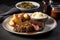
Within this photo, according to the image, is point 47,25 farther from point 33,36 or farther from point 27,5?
point 27,5

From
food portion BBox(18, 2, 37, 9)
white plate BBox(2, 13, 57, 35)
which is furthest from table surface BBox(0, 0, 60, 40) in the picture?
food portion BBox(18, 2, 37, 9)

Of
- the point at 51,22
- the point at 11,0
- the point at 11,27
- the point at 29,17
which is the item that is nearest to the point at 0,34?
the point at 11,27

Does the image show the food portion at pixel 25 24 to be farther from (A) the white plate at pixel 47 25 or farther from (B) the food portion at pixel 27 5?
(B) the food portion at pixel 27 5

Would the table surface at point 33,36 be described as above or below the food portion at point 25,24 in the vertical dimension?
below

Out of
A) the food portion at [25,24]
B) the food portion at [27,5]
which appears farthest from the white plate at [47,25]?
the food portion at [27,5]

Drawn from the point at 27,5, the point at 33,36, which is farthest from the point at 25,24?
the point at 27,5

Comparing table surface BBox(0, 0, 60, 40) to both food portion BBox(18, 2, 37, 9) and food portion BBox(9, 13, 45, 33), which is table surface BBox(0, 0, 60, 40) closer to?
food portion BBox(9, 13, 45, 33)

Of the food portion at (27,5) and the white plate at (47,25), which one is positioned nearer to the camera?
the white plate at (47,25)

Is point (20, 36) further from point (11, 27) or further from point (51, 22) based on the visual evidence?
point (51, 22)
